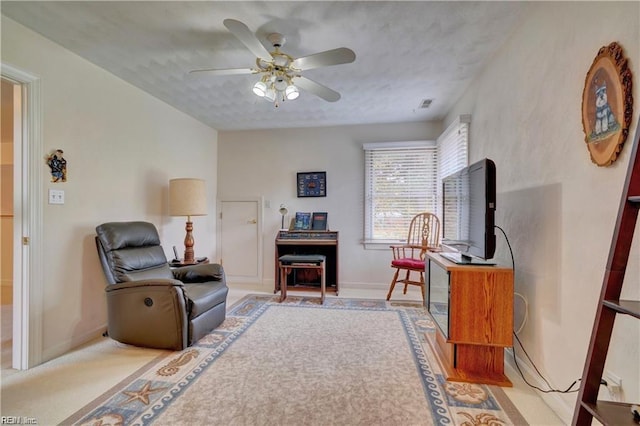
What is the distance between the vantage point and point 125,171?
9.61ft

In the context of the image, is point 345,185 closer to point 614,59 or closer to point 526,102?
point 526,102

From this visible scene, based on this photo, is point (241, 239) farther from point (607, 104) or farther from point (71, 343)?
point (607, 104)

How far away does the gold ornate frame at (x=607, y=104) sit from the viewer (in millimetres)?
1188

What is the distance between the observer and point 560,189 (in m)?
1.58

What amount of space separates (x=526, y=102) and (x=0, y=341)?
14.8 ft

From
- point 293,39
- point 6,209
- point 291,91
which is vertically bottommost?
point 6,209

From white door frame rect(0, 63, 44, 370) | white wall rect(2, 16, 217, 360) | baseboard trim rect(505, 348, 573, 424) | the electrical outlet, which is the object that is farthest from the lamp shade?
the electrical outlet

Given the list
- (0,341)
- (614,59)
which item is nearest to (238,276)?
(0,341)

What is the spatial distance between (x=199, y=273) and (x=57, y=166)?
147 cm

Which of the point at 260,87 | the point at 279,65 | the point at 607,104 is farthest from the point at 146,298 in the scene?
the point at 607,104

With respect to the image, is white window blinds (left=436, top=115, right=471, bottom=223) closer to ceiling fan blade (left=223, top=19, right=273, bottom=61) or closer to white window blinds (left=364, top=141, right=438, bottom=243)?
white window blinds (left=364, top=141, right=438, bottom=243)

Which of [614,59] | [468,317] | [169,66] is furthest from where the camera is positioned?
[169,66]

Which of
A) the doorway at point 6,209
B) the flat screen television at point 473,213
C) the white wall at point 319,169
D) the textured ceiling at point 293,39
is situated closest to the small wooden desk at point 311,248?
the white wall at point 319,169

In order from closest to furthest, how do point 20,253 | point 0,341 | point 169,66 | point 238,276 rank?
1. point 20,253
2. point 0,341
3. point 169,66
4. point 238,276
